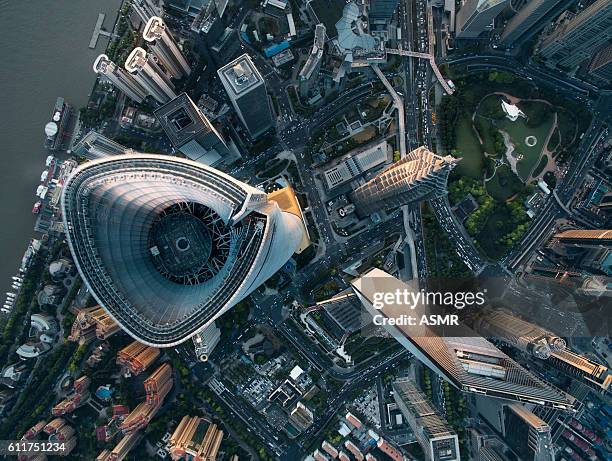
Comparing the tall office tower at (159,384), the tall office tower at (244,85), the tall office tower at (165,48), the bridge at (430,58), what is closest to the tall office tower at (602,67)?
the bridge at (430,58)

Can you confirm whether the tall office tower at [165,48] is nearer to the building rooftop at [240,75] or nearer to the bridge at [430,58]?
the building rooftop at [240,75]

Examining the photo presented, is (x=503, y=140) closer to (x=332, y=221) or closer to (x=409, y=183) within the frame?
(x=409, y=183)

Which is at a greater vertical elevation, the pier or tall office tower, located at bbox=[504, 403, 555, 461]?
the pier

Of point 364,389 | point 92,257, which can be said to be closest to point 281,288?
point 364,389

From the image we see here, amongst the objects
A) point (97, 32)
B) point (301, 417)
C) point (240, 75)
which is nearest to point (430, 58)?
point (240, 75)

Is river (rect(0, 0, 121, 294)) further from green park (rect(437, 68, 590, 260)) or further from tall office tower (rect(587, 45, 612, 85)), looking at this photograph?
tall office tower (rect(587, 45, 612, 85))

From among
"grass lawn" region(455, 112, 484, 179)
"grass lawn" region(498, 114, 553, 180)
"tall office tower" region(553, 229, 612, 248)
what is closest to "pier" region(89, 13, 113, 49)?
"grass lawn" region(455, 112, 484, 179)
